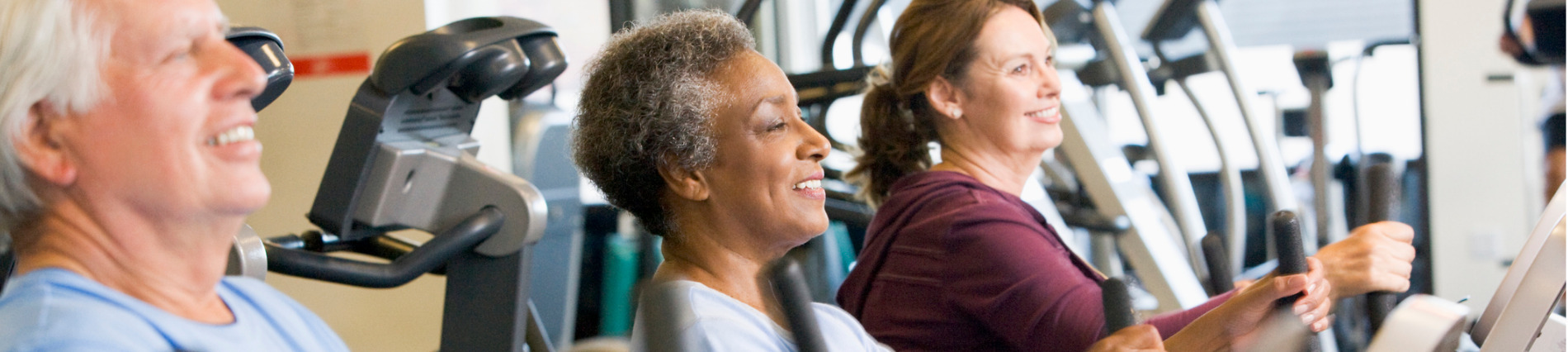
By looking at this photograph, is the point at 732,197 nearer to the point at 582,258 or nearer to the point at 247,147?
the point at 247,147

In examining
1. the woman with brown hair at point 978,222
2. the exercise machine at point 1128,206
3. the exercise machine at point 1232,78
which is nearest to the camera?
the woman with brown hair at point 978,222

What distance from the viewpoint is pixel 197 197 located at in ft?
2.60

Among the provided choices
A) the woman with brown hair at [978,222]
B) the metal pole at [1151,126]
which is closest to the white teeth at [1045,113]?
the woman with brown hair at [978,222]

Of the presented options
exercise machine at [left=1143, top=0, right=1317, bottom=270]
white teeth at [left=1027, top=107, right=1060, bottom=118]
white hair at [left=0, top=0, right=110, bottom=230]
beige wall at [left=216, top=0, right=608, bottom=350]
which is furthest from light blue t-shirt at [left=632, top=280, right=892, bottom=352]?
exercise machine at [left=1143, top=0, right=1317, bottom=270]

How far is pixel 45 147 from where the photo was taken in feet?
2.52

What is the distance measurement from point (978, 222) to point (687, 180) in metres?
0.46

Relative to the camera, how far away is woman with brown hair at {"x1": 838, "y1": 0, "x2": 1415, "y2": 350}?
1.32 meters

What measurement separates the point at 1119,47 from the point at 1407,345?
1.83m

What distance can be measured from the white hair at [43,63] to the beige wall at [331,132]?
163 cm

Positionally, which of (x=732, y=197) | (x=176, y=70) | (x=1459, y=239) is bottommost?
(x=1459, y=239)

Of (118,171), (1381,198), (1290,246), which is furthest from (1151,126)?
(118,171)

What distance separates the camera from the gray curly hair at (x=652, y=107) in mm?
1141

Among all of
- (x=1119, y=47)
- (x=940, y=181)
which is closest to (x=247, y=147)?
(x=940, y=181)

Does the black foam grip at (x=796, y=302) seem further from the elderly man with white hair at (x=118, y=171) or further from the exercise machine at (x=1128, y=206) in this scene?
the exercise machine at (x=1128, y=206)
